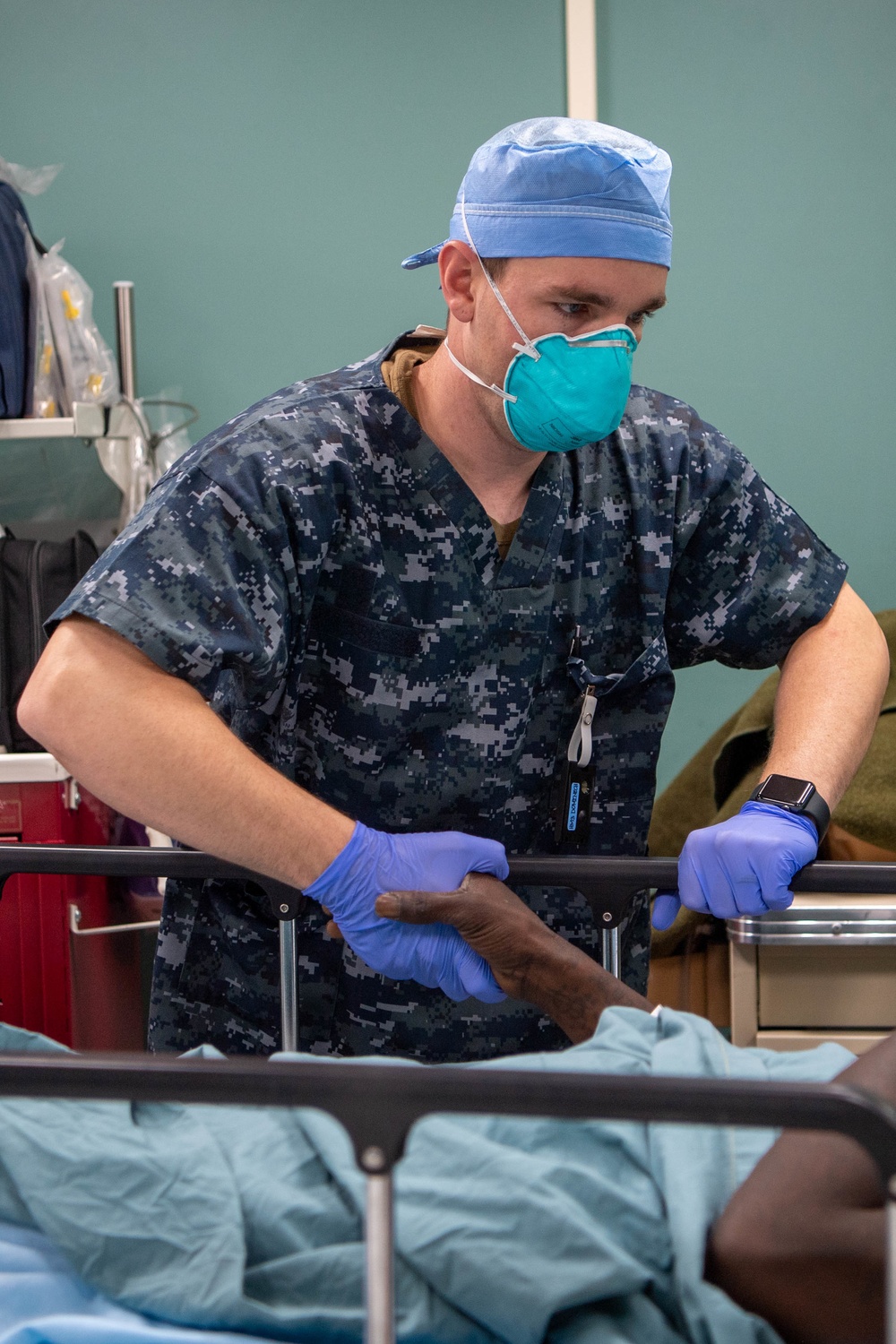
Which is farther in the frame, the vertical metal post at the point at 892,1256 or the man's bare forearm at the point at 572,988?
the man's bare forearm at the point at 572,988

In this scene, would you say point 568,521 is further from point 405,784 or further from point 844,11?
point 844,11

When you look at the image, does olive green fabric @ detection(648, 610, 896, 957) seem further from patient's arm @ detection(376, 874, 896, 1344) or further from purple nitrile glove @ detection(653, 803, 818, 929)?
patient's arm @ detection(376, 874, 896, 1344)

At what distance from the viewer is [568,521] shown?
1.51m

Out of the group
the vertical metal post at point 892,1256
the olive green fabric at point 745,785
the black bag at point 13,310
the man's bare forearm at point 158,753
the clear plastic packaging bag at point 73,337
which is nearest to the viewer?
the vertical metal post at point 892,1256

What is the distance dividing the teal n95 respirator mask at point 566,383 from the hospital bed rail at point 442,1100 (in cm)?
82

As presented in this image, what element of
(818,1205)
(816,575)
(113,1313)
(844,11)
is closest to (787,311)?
(844,11)

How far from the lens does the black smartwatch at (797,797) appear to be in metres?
1.38

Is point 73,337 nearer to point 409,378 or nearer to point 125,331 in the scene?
point 125,331

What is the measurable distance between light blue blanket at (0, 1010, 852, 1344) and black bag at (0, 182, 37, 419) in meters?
1.64

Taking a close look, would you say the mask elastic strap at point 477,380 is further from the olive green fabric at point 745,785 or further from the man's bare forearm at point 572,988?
the olive green fabric at point 745,785

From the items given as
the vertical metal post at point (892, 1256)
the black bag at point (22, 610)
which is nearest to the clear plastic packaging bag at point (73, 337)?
the black bag at point (22, 610)

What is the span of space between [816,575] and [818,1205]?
2.97 feet

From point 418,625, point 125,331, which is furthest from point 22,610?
point 418,625

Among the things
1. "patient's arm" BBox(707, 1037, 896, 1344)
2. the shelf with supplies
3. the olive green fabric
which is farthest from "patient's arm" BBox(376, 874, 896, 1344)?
the shelf with supplies
